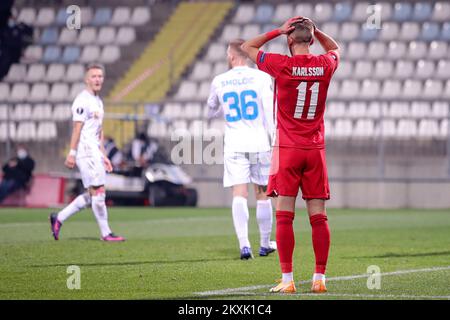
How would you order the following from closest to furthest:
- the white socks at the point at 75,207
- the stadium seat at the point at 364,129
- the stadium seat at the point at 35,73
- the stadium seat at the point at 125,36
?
1. the white socks at the point at 75,207
2. the stadium seat at the point at 364,129
3. the stadium seat at the point at 35,73
4. the stadium seat at the point at 125,36

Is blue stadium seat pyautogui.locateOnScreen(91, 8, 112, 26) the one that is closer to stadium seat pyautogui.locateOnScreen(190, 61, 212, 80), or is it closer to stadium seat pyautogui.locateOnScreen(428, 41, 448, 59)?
stadium seat pyautogui.locateOnScreen(190, 61, 212, 80)

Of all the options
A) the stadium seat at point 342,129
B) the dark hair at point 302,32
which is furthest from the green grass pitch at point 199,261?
the stadium seat at point 342,129

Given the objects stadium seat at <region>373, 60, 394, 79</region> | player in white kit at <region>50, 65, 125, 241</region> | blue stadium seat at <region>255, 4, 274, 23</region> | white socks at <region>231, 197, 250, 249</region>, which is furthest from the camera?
blue stadium seat at <region>255, 4, 274, 23</region>

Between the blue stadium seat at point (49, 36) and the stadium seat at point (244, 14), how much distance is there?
18.0 ft

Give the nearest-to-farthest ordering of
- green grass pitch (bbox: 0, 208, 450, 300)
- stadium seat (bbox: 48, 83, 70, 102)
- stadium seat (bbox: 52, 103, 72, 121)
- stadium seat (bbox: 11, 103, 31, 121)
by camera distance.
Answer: green grass pitch (bbox: 0, 208, 450, 300) < stadium seat (bbox: 52, 103, 72, 121) < stadium seat (bbox: 11, 103, 31, 121) < stadium seat (bbox: 48, 83, 70, 102)

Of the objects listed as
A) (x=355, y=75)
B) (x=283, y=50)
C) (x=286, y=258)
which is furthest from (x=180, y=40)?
(x=286, y=258)

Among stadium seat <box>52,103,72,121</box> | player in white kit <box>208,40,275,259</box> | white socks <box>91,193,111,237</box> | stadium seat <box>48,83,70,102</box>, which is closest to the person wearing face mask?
stadium seat <box>52,103,72,121</box>

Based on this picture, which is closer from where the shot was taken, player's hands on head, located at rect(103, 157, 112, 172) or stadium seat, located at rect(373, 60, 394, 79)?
player's hands on head, located at rect(103, 157, 112, 172)

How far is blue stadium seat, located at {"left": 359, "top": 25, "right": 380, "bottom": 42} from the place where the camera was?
28614mm

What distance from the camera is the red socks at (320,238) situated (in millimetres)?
8117

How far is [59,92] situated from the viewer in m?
30.4

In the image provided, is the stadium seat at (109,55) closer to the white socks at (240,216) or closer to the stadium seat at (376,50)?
the stadium seat at (376,50)

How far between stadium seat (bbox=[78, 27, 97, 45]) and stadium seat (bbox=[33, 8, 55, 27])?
119 centimetres
